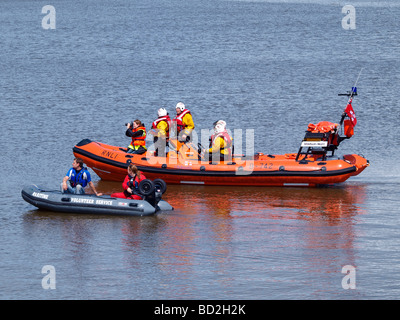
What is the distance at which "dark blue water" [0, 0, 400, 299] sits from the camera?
10.7m

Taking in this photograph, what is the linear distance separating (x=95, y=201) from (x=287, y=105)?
13654 mm

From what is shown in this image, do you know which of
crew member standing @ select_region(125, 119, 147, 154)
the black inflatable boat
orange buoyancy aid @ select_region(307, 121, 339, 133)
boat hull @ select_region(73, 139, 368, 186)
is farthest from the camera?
crew member standing @ select_region(125, 119, 147, 154)

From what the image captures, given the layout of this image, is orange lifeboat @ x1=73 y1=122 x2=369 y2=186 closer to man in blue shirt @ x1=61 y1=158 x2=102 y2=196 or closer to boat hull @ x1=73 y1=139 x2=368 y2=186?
boat hull @ x1=73 y1=139 x2=368 y2=186

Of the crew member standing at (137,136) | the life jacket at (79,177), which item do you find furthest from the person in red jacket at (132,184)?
the crew member standing at (137,136)

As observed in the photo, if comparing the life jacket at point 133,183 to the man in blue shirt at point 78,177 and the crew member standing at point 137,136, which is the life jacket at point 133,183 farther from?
the crew member standing at point 137,136

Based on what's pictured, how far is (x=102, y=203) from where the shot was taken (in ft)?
43.6

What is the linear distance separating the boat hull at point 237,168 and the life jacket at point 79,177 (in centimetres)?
232

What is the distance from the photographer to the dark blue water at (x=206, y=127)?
10.7 metres

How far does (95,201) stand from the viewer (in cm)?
1331

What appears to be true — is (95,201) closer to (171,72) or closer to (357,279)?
(357,279)

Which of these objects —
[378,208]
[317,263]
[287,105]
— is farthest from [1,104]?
[317,263]

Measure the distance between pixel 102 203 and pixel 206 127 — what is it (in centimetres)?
968

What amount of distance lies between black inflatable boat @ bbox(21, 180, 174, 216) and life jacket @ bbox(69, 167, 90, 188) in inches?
11.9

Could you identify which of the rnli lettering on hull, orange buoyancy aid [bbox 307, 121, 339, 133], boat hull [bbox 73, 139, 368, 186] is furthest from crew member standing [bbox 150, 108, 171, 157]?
orange buoyancy aid [bbox 307, 121, 339, 133]
